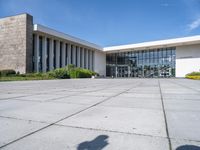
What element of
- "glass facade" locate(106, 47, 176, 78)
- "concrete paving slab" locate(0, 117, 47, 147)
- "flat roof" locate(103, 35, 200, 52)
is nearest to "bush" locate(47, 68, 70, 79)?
"flat roof" locate(103, 35, 200, 52)

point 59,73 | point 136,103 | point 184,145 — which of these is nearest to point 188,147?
point 184,145

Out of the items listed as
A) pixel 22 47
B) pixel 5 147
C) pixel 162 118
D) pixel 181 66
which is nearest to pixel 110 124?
pixel 162 118

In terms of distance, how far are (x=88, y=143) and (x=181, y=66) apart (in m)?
44.8

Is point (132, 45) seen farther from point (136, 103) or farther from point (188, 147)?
point (188, 147)

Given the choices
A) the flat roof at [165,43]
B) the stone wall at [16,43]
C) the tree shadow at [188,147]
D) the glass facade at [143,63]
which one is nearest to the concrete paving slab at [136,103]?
the tree shadow at [188,147]

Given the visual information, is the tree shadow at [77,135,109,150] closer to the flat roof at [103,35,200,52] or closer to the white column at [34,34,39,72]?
the white column at [34,34,39,72]

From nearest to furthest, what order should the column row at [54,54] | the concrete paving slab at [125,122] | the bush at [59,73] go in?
the concrete paving slab at [125,122]
the bush at [59,73]
the column row at [54,54]

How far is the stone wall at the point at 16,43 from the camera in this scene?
29.2m

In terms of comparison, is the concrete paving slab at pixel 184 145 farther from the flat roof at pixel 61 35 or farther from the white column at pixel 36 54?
the white column at pixel 36 54

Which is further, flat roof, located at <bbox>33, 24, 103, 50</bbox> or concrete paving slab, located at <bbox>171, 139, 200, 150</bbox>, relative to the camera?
flat roof, located at <bbox>33, 24, 103, 50</bbox>

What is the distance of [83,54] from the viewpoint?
4491 cm

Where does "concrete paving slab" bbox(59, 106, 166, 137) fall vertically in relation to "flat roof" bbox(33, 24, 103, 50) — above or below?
below

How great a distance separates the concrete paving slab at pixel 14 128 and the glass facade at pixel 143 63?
148 ft

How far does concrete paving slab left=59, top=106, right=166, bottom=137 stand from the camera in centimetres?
252
